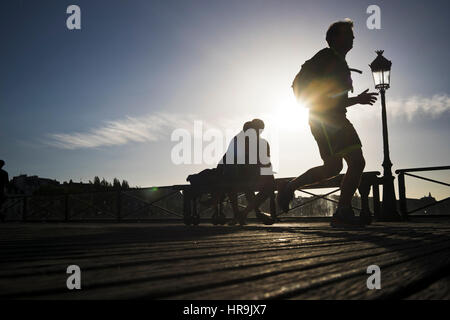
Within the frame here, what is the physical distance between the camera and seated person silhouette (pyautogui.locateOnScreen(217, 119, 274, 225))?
6438 mm

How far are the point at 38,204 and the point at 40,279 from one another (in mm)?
17435

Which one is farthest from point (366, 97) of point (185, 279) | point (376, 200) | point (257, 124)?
point (376, 200)

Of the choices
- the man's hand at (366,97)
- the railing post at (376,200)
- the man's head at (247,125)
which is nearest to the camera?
the man's hand at (366,97)

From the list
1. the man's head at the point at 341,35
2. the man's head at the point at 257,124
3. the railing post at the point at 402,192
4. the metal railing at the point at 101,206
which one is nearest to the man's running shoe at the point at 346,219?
the man's head at the point at 341,35

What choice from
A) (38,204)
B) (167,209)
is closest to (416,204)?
(167,209)

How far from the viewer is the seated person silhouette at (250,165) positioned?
6.44 meters

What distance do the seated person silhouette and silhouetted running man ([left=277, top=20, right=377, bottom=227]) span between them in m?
1.92

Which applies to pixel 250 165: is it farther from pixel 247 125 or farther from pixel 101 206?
pixel 101 206

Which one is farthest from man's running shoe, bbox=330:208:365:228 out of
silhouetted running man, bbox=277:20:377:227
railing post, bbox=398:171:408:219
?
railing post, bbox=398:171:408:219

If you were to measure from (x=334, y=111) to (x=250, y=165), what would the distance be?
2.75 metres

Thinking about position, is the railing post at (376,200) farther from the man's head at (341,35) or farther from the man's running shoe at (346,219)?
the man's head at (341,35)

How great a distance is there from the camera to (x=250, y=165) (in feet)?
22.1

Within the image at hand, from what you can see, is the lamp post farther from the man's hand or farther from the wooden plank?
the wooden plank

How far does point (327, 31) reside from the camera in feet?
15.0
